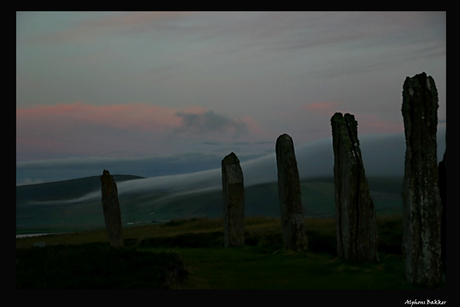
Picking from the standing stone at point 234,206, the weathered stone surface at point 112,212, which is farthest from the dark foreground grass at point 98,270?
the standing stone at point 234,206

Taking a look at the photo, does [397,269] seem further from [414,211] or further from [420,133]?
[420,133]

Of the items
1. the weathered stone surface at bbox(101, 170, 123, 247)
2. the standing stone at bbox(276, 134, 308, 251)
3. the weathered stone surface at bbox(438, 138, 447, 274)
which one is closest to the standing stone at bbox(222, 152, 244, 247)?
the standing stone at bbox(276, 134, 308, 251)

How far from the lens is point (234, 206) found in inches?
962

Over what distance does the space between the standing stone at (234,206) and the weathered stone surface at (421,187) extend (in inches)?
448

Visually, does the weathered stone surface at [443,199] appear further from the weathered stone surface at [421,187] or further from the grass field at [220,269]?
the grass field at [220,269]

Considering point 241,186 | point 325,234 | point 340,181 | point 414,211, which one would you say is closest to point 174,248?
point 241,186

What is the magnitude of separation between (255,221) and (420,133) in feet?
86.4

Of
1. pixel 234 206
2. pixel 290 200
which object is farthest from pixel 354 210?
pixel 234 206

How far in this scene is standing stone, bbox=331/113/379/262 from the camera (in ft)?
55.2

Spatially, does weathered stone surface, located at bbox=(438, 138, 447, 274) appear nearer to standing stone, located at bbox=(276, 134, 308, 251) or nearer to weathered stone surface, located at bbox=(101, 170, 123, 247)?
standing stone, located at bbox=(276, 134, 308, 251)

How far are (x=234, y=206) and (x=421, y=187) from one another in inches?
480

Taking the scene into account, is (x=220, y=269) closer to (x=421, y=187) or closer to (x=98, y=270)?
(x=98, y=270)

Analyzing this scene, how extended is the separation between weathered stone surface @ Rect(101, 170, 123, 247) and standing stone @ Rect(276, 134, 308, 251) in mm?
7147

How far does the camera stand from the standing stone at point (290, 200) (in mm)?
20641
